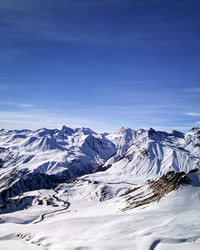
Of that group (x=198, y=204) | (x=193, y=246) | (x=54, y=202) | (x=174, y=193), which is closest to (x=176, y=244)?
(x=193, y=246)

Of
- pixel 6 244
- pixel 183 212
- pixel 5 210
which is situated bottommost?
pixel 5 210

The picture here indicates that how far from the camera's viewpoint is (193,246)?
3450 centimetres

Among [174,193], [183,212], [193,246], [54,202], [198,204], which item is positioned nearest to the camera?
[193,246]

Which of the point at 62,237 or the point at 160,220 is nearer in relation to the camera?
the point at 62,237

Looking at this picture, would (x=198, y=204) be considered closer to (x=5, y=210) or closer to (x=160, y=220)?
(x=160, y=220)

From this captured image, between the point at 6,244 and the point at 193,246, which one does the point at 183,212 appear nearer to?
the point at 193,246

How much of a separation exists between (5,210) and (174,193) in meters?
152

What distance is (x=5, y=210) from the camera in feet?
556

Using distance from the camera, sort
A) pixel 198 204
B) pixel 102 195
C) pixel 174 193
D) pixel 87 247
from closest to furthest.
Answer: pixel 87 247, pixel 198 204, pixel 174 193, pixel 102 195

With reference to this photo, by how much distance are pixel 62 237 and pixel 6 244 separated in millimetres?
15493

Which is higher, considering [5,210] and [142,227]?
[142,227]

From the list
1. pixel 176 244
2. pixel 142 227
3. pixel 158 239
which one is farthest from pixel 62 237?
pixel 176 244

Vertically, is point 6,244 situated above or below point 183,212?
below

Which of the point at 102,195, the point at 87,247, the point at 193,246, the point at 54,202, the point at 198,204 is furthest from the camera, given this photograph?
the point at 102,195
